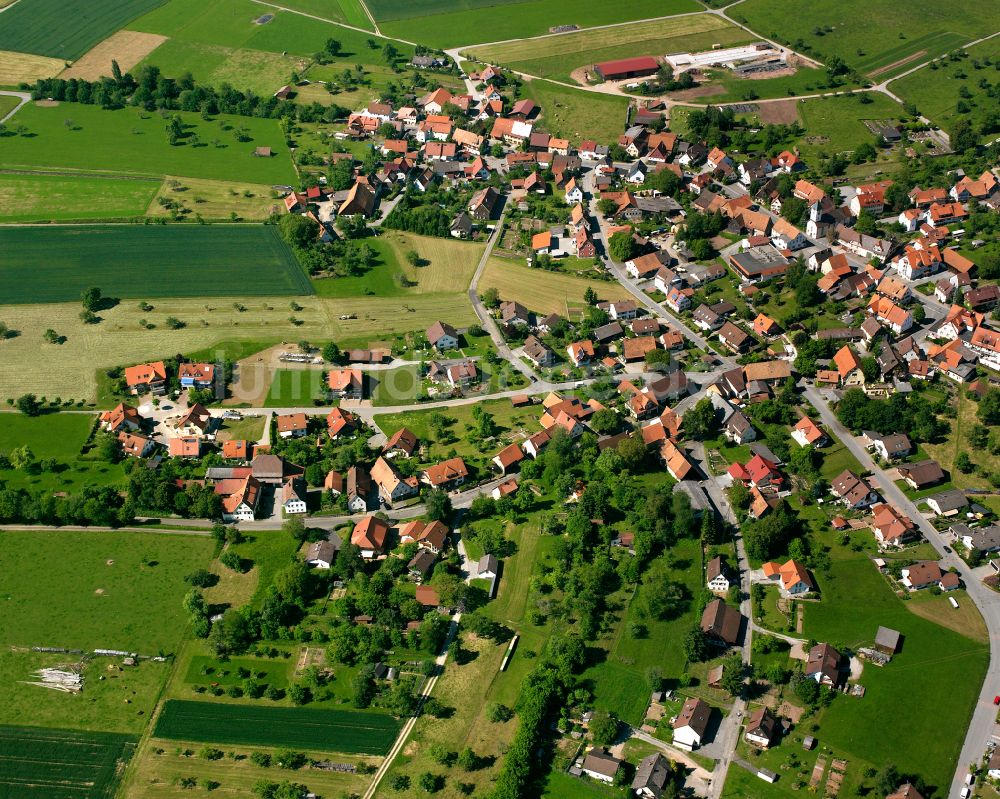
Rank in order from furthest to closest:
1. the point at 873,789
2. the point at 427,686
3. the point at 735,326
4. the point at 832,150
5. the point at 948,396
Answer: the point at 832,150
the point at 735,326
the point at 948,396
the point at 427,686
the point at 873,789

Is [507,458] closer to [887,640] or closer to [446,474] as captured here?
[446,474]

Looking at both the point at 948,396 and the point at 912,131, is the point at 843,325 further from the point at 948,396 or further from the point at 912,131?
the point at 912,131

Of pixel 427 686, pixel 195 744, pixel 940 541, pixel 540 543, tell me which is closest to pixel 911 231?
pixel 940 541

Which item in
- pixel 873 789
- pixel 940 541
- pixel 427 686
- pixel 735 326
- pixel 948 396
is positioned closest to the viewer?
pixel 873 789

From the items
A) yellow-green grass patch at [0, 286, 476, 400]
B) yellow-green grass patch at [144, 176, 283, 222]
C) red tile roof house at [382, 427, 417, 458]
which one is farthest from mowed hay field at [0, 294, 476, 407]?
A: yellow-green grass patch at [144, 176, 283, 222]

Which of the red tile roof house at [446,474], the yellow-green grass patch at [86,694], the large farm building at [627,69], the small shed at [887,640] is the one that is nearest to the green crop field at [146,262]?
the red tile roof house at [446,474]

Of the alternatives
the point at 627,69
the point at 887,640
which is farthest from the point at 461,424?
the point at 627,69
